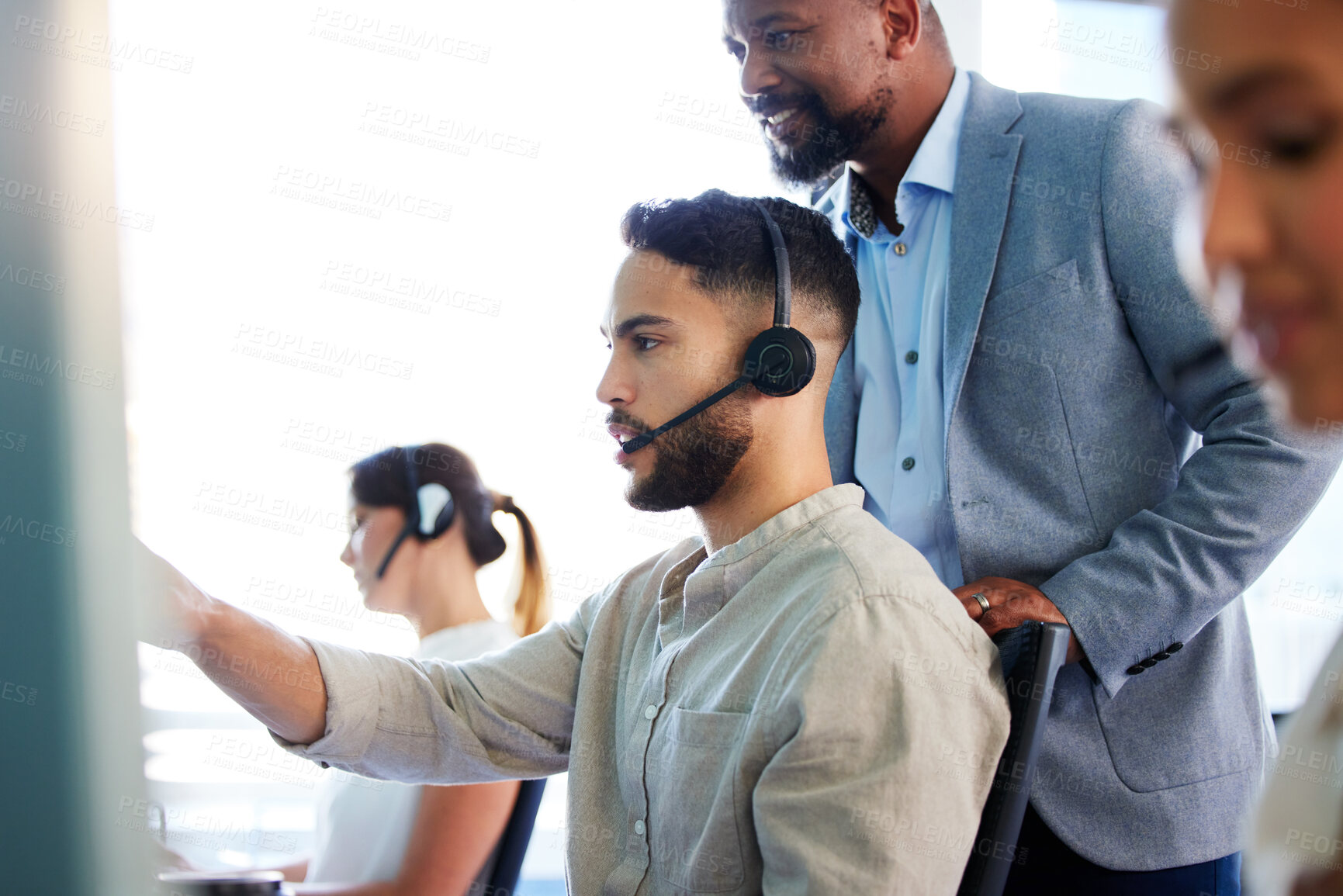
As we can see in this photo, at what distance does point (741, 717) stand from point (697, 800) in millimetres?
93

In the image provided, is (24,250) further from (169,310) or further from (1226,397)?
(169,310)

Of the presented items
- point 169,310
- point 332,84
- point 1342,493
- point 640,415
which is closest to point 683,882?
point 640,415

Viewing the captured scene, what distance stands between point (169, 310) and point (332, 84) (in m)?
0.55

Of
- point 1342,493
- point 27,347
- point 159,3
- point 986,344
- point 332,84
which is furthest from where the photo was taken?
point 1342,493

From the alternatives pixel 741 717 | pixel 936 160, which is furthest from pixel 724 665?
pixel 936 160

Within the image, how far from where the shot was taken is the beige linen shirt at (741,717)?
803 mm

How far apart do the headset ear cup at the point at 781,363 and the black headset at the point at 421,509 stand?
0.93 m

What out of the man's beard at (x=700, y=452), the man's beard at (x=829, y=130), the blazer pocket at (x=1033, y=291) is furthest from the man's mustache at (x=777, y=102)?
the man's beard at (x=700, y=452)

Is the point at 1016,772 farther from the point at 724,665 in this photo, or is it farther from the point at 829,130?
the point at 829,130

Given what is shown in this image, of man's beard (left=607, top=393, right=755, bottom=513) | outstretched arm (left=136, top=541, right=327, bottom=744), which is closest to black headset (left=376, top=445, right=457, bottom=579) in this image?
outstretched arm (left=136, top=541, right=327, bottom=744)

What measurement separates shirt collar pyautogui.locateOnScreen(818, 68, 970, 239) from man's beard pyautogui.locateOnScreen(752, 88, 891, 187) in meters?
0.07

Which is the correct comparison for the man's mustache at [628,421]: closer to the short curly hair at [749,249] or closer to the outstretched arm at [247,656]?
the short curly hair at [749,249]

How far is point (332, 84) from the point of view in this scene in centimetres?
194

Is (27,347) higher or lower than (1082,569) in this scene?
higher
